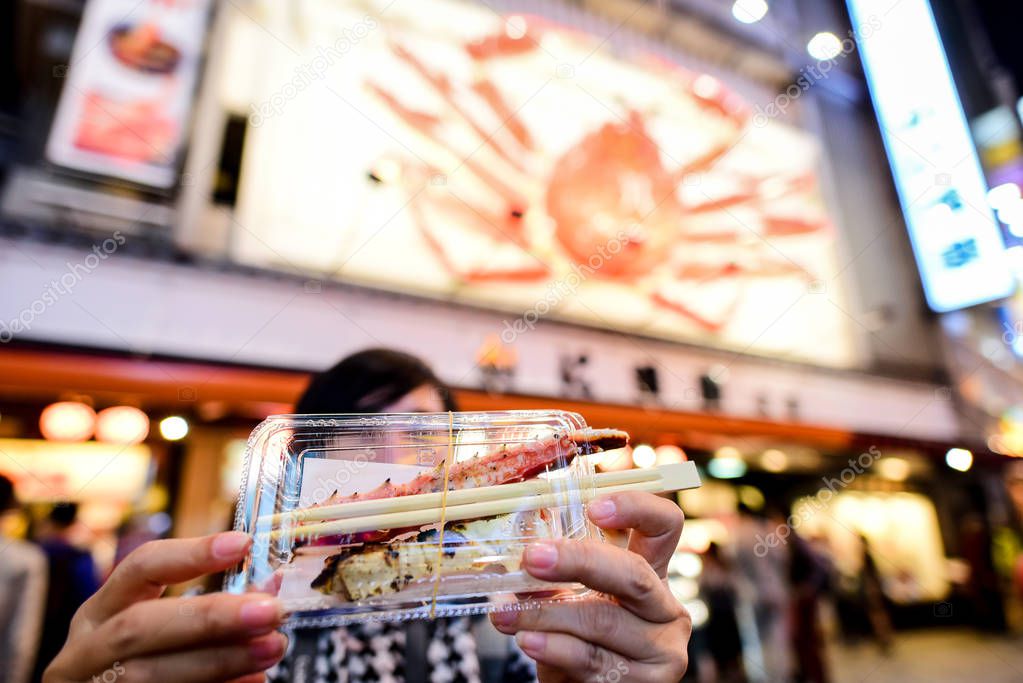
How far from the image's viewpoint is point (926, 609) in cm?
980

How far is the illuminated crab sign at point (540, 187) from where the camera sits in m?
5.53

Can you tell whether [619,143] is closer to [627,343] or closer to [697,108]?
[697,108]

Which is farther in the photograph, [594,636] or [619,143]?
[619,143]

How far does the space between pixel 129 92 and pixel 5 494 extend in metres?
3.31

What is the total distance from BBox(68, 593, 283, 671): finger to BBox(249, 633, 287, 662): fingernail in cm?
4

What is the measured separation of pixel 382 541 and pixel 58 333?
14.1 feet

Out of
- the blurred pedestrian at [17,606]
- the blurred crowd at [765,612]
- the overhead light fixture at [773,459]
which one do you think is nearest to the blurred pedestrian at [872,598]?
the blurred crowd at [765,612]

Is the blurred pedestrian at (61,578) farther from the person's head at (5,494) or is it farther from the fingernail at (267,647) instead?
the fingernail at (267,647)

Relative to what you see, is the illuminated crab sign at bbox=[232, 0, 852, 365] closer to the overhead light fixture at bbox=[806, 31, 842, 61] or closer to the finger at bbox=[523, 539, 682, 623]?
the overhead light fixture at bbox=[806, 31, 842, 61]

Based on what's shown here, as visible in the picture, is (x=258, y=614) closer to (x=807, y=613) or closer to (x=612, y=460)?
(x=612, y=460)

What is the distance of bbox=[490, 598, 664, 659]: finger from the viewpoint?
0.98m

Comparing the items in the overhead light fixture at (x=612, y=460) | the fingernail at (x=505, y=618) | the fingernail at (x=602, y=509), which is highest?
the overhead light fixture at (x=612, y=460)

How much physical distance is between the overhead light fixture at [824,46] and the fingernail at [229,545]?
10718 millimetres

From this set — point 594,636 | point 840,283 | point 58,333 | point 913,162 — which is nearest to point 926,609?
point 840,283
